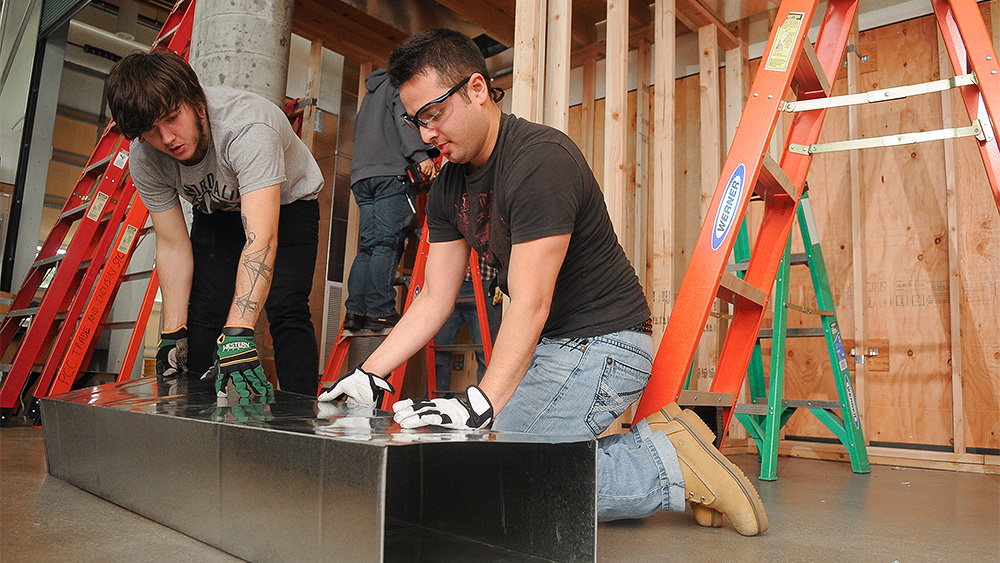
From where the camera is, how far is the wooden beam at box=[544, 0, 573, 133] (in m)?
2.56

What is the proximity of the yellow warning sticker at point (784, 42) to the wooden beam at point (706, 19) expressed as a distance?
6.29ft

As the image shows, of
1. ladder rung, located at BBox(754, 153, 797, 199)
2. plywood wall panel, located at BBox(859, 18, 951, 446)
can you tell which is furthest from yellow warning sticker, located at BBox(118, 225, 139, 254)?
plywood wall panel, located at BBox(859, 18, 951, 446)

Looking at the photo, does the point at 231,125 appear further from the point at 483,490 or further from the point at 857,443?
the point at 857,443

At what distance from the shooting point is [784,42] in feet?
7.09

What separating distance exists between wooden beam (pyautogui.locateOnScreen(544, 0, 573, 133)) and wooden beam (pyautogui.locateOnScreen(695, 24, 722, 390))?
5.47 feet

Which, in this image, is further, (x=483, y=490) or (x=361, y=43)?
(x=361, y=43)

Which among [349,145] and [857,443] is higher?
[349,145]

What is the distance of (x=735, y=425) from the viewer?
407 cm

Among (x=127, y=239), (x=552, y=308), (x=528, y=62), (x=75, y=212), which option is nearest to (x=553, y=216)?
(x=552, y=308)

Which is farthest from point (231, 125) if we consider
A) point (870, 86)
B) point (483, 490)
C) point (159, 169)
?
point (870, 86)

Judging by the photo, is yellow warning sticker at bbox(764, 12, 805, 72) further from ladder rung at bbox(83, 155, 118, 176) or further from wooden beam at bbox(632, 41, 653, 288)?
ladder rung at bbox(83, 155, 118, 176)

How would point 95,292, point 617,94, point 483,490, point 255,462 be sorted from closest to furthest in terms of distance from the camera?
point 255,462, point 483,490, point 617,94, point 95,292

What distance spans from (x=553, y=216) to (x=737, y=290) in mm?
811

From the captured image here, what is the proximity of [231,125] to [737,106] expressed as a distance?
10.7 feet
